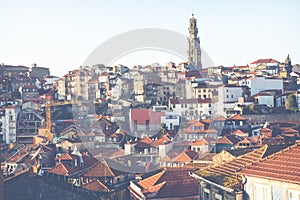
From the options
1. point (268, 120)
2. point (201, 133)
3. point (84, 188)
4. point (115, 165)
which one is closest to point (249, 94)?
point (268, 120)

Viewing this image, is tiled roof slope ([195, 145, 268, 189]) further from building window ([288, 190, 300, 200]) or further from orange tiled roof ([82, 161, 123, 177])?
orange tiled roof ([82, 161, 123, 177])

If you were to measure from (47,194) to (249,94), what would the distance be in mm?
27056

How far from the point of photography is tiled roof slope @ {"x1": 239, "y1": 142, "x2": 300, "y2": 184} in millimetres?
6863

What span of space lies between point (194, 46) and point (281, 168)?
5507cm

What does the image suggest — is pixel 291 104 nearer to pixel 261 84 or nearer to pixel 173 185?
pixel 261 84

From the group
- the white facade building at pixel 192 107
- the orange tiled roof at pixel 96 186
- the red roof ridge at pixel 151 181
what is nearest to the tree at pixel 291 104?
the white facade building at pixel 192 107

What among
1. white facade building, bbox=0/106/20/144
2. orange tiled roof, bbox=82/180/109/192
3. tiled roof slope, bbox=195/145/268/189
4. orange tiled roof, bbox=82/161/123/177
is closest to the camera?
tiled roof slope, bbox=195/145/268/189

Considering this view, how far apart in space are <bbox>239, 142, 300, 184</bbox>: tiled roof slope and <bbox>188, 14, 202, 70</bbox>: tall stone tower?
→ 175 ft

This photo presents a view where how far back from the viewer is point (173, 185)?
12.8 metres

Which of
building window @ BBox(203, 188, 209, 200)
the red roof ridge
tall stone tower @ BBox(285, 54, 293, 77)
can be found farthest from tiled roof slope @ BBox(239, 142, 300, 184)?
tall stone tower @ BBox(285, 54, 293, 77)

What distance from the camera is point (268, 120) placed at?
33.3 m

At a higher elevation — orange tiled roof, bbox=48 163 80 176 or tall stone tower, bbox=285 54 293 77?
tall stone tower, bbox=285 54 293 77

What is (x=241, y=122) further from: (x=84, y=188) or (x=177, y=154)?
(x=84, y=188)

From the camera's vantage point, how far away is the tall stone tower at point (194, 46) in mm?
61000
